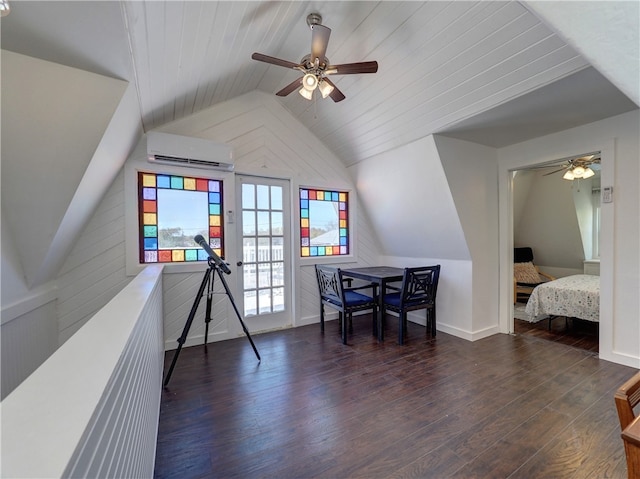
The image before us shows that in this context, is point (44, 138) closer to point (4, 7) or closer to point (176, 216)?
point (4, 7)

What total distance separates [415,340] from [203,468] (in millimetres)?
2493

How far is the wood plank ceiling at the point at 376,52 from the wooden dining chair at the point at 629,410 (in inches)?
78.6

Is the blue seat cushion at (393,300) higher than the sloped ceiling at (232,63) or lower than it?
lower

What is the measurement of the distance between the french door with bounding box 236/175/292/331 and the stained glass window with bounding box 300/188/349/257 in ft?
0.93

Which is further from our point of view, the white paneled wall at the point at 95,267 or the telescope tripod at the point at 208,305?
the white paneled wall at the point at 95,267

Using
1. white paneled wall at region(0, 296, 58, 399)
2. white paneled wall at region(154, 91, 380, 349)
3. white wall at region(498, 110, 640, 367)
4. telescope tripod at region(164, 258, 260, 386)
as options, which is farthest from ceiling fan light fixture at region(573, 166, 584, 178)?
white paneled wall at region(0, 296, 58, 399)

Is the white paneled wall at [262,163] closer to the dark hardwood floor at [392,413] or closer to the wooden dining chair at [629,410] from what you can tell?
the dark hardwood floor at [392,413]

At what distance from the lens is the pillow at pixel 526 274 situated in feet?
15.5

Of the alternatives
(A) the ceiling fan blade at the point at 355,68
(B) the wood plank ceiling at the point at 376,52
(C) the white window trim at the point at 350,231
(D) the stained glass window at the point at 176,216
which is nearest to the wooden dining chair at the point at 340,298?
(C) the white window trim at the point at 350,231

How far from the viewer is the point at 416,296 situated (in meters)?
3.25

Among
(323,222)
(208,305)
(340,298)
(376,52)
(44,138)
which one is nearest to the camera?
(44,138)

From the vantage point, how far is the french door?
3.42 metres

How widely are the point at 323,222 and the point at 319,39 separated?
2.44 metres

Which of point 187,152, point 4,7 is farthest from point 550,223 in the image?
point 4,7
